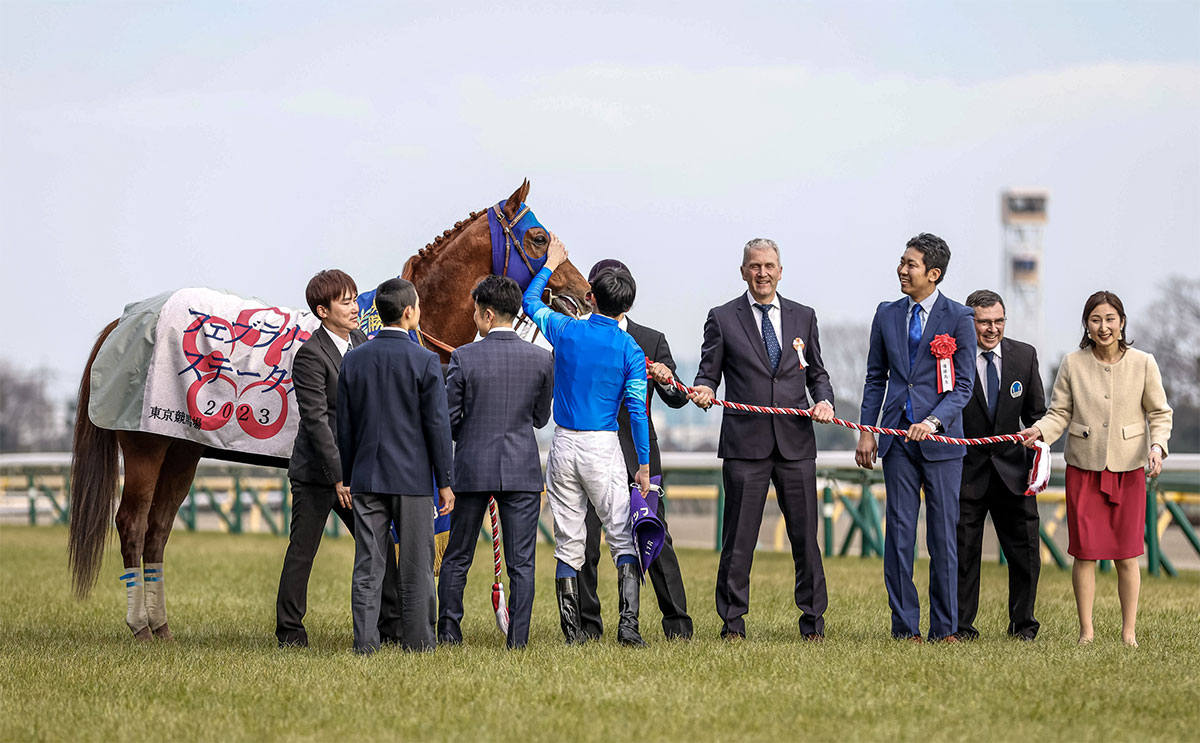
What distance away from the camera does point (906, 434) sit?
631 centimetres

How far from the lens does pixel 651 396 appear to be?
6.59 m

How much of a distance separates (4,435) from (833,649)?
43.8 meters

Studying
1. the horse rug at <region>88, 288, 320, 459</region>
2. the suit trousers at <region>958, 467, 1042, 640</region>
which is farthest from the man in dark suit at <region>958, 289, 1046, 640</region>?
the horse rug at <region>88, 288, 320, 459</region>

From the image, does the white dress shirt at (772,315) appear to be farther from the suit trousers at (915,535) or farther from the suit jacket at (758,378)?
the suit trousers at (915,535)

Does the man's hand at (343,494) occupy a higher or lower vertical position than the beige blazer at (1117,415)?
lower

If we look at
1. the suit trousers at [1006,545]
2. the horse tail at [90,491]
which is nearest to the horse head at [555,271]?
the suit trousers at [1006,545]

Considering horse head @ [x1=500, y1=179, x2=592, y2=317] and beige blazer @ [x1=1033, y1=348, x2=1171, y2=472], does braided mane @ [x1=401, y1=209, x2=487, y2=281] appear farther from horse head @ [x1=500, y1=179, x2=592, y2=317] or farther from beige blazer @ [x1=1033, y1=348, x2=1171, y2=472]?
beige blazer @ [x1=1033, y1=348, x2=1171, y2=472]

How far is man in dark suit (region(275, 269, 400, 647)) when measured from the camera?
20.2 ft

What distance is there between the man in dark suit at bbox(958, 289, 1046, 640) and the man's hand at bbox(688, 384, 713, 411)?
1368 mm

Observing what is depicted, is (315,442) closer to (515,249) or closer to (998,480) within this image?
(515,249)

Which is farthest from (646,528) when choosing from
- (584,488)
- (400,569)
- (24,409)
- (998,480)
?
(24,409)

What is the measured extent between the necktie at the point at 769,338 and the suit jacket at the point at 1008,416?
3.35ft

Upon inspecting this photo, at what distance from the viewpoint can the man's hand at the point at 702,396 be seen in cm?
630

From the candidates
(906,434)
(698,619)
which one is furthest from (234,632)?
(906,434)
